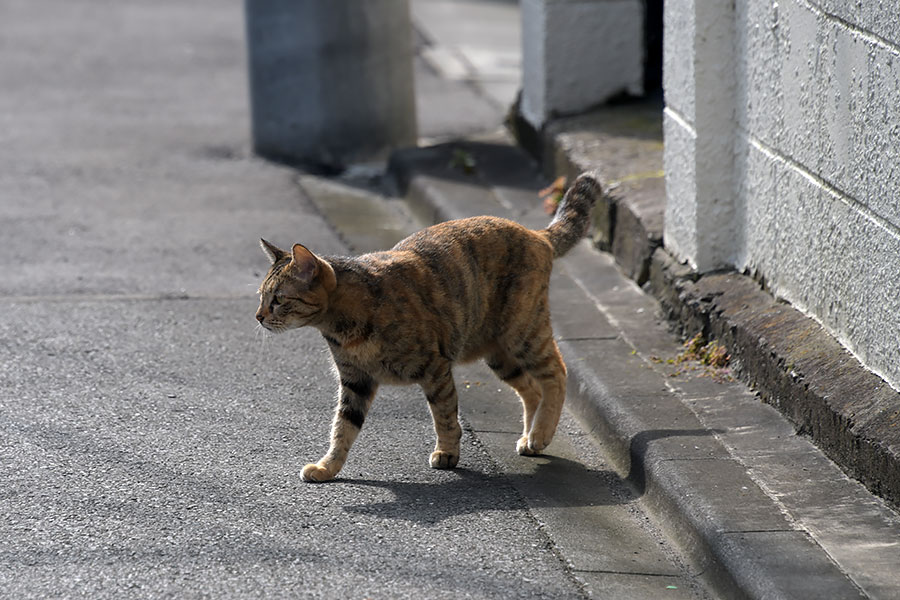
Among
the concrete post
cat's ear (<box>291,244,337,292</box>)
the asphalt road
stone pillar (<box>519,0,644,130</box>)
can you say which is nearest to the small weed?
the asphalt road

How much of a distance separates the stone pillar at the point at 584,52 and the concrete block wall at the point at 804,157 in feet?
7.08

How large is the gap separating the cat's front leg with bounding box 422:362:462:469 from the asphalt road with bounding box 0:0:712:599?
6 centimetres

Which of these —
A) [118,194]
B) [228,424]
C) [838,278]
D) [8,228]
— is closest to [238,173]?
[118,194]

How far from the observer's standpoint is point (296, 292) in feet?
14.8

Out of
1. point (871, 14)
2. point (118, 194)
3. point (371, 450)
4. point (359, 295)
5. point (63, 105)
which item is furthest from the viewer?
point (63, 105)

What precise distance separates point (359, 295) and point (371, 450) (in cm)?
71

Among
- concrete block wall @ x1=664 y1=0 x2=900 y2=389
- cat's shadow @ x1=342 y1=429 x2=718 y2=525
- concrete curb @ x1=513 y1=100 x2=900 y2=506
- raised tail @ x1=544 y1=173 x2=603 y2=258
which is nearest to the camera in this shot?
concrete curb @ x1=513 y1=100 x2=900 y2=506

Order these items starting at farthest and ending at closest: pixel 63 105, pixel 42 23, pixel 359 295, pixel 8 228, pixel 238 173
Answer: pixel 42 23, pixel 63 105, pixel 238 173, pixel 8 228, pixel 359 295

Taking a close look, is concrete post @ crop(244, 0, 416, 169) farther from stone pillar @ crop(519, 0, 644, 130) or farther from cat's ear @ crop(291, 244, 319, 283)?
cat's ear @ crop(291, 244, 319, 283)

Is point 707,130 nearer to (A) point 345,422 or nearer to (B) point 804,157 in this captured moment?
(B) point 804,157

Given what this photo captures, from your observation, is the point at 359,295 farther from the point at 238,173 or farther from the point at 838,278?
the point at 238,173

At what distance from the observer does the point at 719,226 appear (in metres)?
5.77

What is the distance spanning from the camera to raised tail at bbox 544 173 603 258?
17.2 ft

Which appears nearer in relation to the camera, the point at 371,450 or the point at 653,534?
the point at 653,534
